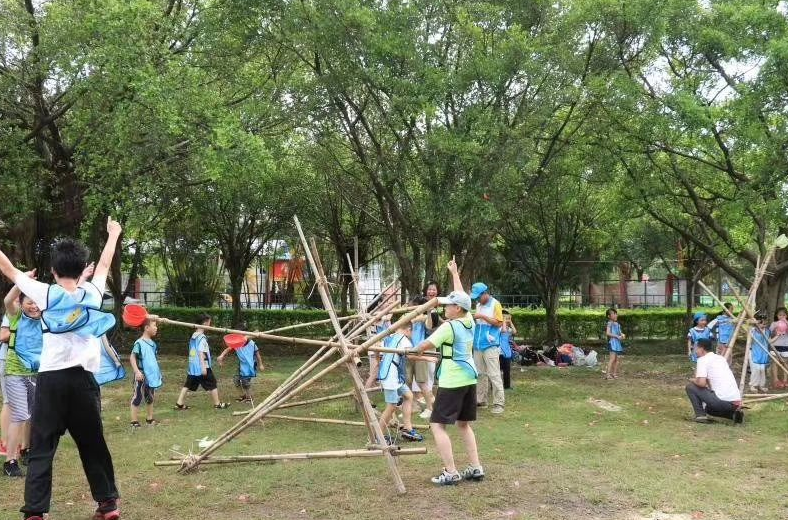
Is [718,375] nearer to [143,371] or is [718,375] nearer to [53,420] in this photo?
[143,371]

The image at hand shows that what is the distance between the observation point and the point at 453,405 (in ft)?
19.0

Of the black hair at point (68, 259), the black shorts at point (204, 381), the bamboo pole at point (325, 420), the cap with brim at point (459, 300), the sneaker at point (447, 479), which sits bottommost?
the sneaker at point (447, 479)

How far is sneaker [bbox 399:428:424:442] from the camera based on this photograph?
7659mm

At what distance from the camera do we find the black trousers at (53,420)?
4.36 meters

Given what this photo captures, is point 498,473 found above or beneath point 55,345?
beneath

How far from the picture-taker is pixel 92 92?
38.0 feet

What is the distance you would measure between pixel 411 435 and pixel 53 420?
4151 millimetres

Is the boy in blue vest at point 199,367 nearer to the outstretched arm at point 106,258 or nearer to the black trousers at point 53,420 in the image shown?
the outstretched arm at point 106,258

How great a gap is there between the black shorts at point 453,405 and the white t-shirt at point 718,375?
4.17 metres

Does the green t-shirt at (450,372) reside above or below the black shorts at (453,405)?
above

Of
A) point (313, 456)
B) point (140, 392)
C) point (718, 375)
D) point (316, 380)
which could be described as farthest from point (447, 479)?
point (718, 375)

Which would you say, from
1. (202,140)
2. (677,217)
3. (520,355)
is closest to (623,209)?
(677,217)

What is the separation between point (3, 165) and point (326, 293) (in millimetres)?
9030

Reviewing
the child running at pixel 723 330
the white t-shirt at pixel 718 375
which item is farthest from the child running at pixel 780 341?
the white t-shirt at pixel 718 375
